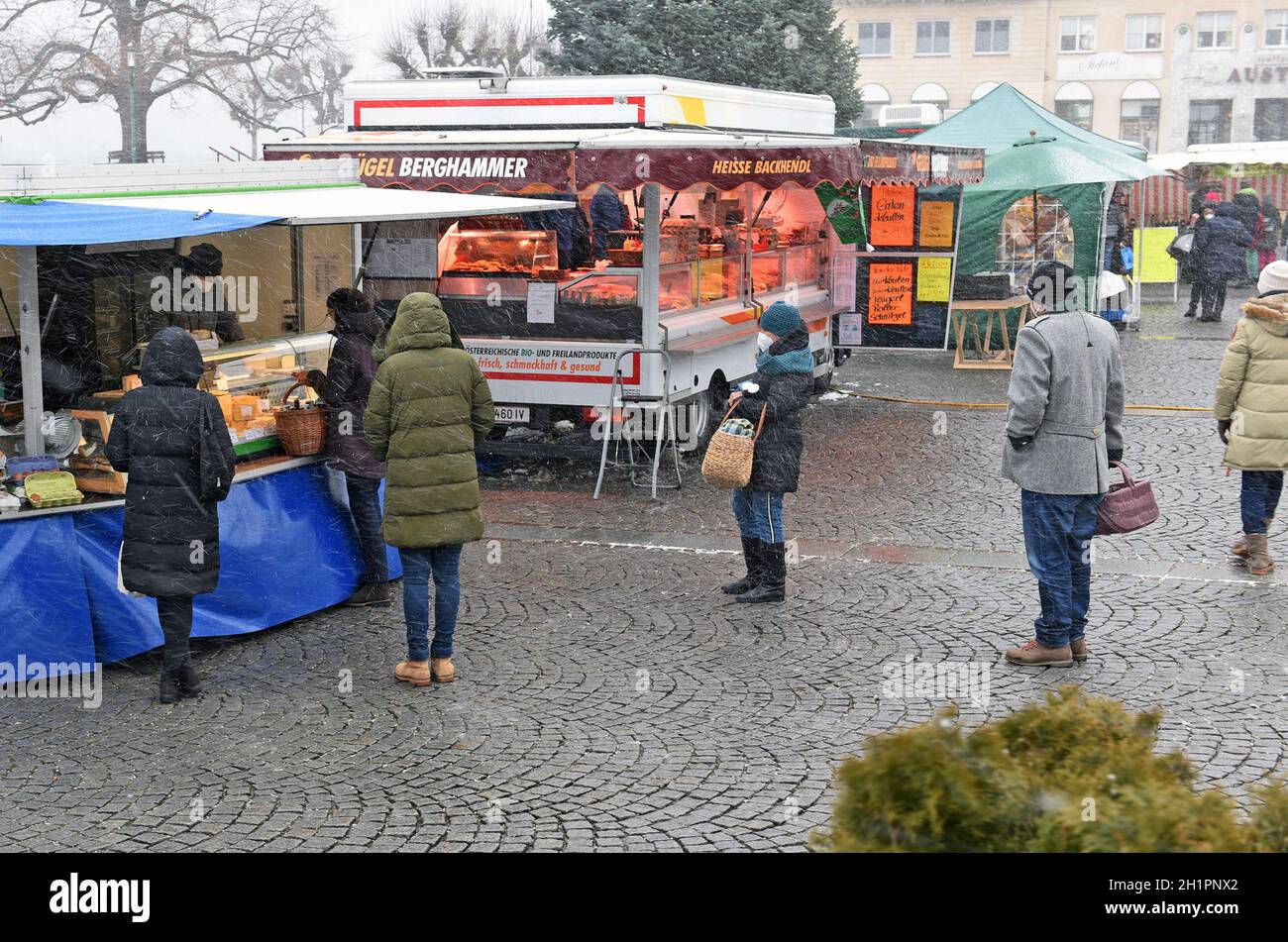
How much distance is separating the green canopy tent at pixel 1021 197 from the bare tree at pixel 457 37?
92.9 feet

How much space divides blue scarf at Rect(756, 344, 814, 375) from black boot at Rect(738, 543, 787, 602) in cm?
93

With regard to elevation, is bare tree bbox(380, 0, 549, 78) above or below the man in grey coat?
above

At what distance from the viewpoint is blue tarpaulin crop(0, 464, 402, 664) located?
6613mm

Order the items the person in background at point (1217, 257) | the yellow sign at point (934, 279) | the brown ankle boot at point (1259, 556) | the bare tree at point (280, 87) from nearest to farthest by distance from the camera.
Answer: the brown ankle boot at point (1259, 556), the yellow sign at point (934, 279), the person in background at point (1217, 257), the bare tree at point (280, 87)

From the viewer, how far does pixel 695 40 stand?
2808cm

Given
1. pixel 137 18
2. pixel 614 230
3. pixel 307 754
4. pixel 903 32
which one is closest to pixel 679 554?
pixel 307 754

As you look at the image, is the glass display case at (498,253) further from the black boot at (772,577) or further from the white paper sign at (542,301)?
the black boot at (772,577)

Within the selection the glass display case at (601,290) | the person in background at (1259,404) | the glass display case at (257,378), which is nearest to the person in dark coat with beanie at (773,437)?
the person in background at (1259,404)

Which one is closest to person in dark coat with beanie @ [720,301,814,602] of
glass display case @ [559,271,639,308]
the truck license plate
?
glass display case @ [559,271,639,308]

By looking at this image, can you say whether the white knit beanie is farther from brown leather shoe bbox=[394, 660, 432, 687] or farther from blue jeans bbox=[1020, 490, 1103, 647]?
brown leather shoe bbox=[394, 660, 432, 687]

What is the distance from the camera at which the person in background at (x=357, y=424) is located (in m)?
7.88
